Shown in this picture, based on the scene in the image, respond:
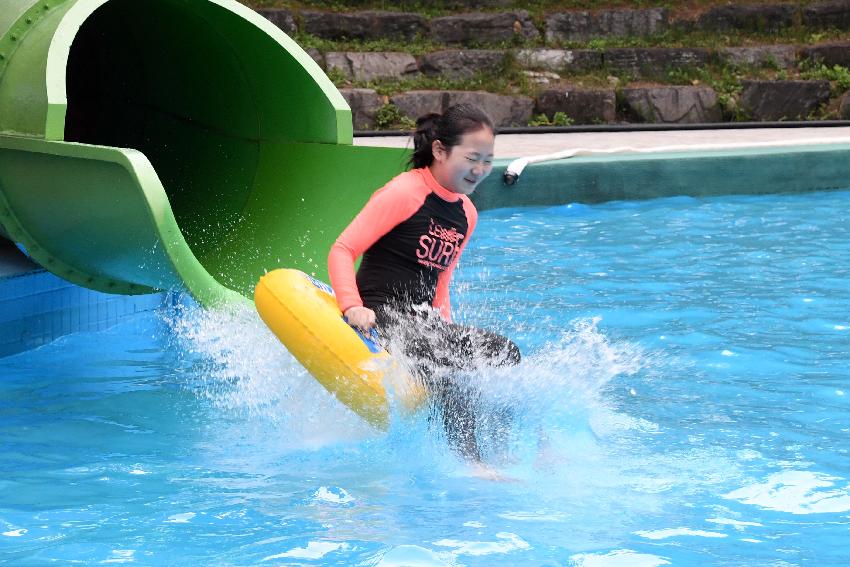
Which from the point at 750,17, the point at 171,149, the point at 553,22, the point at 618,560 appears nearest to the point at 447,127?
the point at 618,560

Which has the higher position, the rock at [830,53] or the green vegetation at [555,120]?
the rock at [830,53]

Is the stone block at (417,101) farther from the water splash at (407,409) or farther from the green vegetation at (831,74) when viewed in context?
the water splash at (407,409)

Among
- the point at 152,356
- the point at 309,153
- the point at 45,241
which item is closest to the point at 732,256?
the point at 309,153

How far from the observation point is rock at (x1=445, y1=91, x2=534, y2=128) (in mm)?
11336

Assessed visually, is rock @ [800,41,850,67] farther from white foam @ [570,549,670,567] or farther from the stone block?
white foam @ [570,549,670,567]

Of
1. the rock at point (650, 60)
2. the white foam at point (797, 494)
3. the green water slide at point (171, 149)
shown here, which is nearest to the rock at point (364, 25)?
the rock at point (650, 60)

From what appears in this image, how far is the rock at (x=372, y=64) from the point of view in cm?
1162

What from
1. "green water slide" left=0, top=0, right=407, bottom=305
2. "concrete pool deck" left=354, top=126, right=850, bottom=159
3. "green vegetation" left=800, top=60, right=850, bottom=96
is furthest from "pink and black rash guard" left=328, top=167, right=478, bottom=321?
"green vegetation" left=800, top=60, right=850, bottom=96

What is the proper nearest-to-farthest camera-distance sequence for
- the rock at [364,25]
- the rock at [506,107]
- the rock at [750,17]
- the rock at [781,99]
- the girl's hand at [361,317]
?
the girl's hand at [361,317]
the rock at [506,107]
the rock at [781,99]
the rock at [364,25]
the rock at [750,17]

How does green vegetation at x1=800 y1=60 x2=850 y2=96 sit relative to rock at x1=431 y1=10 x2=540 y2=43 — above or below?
below

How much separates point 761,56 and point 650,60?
1239 mm

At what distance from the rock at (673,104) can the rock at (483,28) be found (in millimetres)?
1547

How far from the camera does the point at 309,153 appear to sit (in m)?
4.80

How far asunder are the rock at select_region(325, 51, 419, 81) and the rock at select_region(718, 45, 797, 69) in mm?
3316
